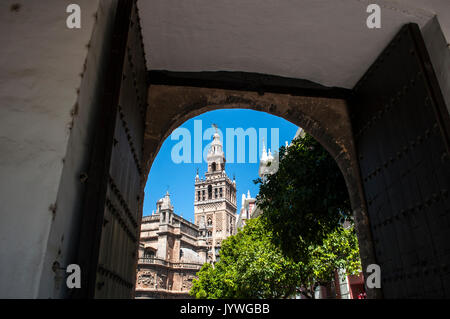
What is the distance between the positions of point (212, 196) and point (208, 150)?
8.74 meters

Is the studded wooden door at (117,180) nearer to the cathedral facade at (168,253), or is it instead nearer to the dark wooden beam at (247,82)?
the dark wooden beam at (247,82)

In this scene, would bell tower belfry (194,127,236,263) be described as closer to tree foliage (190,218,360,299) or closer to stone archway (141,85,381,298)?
tree foliage (190,218,360,299)

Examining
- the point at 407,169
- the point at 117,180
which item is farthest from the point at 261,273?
the point at 117,180

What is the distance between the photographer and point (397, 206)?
3.61 meters

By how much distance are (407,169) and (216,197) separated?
62616 mm

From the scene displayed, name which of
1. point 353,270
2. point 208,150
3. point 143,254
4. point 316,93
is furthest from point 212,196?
point 316,93

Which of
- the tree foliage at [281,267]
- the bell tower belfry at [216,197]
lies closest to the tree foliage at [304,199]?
the tree foliage at [281,267]

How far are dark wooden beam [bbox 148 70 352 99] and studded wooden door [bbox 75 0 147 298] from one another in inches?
26.5

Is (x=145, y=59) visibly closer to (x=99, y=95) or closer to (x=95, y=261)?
(x=99, y=95)

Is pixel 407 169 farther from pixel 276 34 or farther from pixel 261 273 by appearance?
Result: pixel 261 273

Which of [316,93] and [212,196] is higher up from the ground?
[212,196]

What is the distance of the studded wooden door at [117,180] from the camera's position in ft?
7.23

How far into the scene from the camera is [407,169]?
3447mm

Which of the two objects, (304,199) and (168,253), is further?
(168,253)
